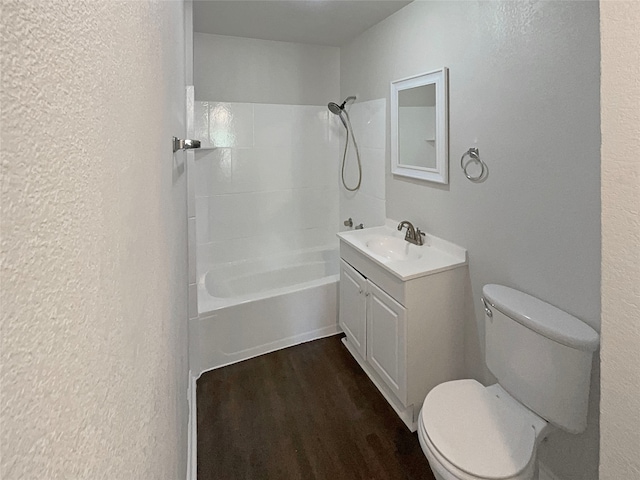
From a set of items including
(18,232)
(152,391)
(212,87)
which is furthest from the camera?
(212,87)

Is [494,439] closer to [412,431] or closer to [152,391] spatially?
[412,431]

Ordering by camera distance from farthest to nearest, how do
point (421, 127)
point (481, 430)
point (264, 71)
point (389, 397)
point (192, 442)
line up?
point (264, 71) < point (421, 127) < point (389, 397) < point (192, 442) < point (481, 430)

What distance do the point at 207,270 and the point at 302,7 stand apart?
2.03 meters

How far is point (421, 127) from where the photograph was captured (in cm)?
229

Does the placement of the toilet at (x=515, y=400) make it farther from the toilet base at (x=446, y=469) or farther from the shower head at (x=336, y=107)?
the shower head at (x=336, y=107)

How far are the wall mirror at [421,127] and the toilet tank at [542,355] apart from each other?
840 mm

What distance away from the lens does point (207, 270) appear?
3.08 meters

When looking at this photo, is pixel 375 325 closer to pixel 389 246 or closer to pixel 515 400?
pixel 389 246

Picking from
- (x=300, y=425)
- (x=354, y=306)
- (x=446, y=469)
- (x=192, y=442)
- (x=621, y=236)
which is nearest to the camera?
(x=621, y=236)

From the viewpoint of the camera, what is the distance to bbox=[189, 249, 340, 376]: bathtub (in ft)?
8.12

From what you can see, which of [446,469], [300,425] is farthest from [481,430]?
[300,425]

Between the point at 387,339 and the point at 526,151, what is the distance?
1.15 meters

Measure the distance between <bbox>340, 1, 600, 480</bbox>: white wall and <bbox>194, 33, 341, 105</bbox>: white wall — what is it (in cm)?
116

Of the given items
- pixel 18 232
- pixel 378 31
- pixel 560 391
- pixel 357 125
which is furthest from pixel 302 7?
pixel 18 232
